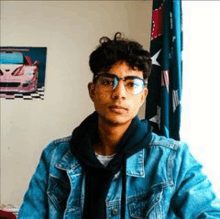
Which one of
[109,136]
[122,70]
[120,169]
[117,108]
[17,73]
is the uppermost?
[17,73]

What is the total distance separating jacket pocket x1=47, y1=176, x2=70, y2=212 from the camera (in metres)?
1.00

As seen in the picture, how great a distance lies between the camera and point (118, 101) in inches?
36.4

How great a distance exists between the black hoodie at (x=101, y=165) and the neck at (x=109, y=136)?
3cm

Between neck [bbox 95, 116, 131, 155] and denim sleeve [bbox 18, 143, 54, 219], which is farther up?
neck [bbox 95, 116, 131, 155]

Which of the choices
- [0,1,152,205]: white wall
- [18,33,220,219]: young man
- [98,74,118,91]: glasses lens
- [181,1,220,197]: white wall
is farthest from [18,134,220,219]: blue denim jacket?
[0,1,152,205]: white wall

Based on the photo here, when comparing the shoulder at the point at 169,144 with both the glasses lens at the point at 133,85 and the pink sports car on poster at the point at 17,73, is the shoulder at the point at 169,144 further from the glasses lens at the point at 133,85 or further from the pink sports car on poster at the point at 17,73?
the pink sports car on poster at the point at 17,73

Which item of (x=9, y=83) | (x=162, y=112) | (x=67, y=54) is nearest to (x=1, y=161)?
(x=9, y=83)

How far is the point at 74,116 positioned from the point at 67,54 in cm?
43

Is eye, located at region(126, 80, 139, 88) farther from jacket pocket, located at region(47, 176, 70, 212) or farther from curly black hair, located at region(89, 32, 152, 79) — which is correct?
jacket pocket, located at region(47, 176, 70, 212)

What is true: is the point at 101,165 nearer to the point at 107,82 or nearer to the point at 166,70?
the point at 107,82

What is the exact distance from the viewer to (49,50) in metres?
1.89

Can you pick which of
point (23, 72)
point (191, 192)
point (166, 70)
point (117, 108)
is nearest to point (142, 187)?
point (191, 192)

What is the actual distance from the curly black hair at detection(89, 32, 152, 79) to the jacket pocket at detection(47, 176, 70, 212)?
43 centimetres

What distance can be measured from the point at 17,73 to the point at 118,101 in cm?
120
